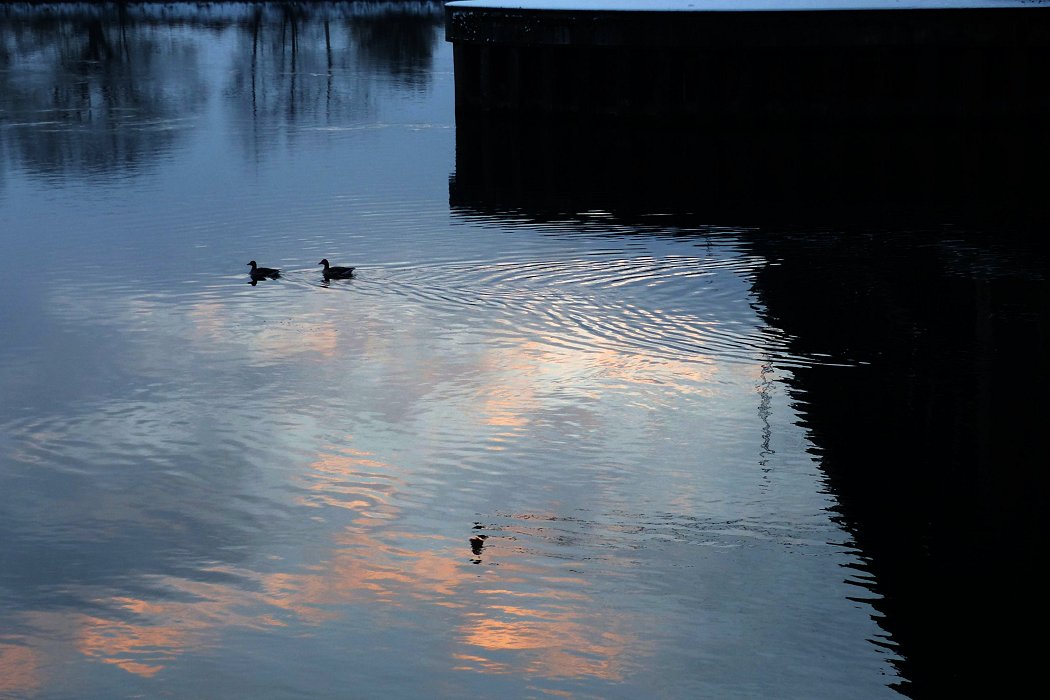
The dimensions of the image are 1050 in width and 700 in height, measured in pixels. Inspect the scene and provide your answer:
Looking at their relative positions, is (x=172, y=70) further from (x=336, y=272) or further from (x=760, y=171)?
(x=336, y=272)

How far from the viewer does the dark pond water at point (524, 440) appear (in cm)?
1229

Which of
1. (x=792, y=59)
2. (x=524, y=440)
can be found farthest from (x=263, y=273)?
(x=792, y=59)

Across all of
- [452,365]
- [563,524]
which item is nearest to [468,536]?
[563,524]

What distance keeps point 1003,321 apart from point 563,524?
1015cm

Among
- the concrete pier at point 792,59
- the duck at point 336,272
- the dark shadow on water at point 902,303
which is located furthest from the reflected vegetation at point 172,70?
the duck at point 336,272

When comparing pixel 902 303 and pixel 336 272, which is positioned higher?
pixel 336 272

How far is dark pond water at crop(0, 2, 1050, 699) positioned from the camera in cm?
1229

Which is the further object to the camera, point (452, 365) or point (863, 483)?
point (452, 365)

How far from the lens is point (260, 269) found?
2581 cm

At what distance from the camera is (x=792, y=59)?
155ft

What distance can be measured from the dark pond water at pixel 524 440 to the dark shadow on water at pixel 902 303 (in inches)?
2.9

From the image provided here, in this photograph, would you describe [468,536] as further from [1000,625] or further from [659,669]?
[1000,625]

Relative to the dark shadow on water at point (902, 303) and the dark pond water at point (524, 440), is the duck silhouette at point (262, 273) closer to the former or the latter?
the dark pond water at point (524, 440)

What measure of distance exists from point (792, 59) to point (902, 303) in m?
24.7
